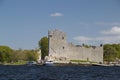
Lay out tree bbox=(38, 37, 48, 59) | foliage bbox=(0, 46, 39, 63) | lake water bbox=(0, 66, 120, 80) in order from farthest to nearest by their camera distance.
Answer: tree bbox=(38, 37, 48, 59)
foliage bbox=(0, 46, 39, 63)
lake water bbox=(0, 66, 120, 80)

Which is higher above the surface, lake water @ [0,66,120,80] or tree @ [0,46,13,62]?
tree @ [0,46,13,62]

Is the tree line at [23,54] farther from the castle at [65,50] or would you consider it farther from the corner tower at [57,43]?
the corner tower at [57,43]

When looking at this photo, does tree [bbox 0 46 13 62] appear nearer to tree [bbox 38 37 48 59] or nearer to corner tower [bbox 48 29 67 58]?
tree [bbox 38 37 48 59]

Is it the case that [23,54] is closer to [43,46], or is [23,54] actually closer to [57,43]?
[43,46]

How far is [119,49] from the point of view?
161 metres

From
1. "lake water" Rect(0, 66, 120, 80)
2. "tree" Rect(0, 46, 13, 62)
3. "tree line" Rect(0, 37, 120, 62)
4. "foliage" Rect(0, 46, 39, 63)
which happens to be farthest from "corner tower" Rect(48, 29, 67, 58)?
"lake water" Rect(0, 66, 120, 80)

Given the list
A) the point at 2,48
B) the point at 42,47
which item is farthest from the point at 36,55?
the point at 2,48

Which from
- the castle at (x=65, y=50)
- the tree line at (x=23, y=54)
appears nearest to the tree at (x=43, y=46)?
the tree line at (x=23, y=54)

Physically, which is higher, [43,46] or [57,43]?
[43,46]

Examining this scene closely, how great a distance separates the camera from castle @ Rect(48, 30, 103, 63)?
358 feet

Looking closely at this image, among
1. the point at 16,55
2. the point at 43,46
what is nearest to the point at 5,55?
the point at 16,55

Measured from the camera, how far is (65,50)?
10988 centimetres

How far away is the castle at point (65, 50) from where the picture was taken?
10919cm

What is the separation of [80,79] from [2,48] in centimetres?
10146
